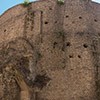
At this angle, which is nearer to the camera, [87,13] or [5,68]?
[5,68]

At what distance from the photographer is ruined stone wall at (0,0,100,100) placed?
56.9 feet

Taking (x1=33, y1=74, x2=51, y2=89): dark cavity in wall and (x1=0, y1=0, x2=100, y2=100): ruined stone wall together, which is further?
(x1=33, y1=74, x2=51, y2=89): dark cavity in wall

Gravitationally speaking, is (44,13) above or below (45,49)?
above

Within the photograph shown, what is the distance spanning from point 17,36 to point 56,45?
8.22ft

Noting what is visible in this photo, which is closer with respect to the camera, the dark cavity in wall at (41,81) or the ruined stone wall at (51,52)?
the ruined stone wall at (51,52)

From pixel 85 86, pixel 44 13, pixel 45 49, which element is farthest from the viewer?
pixel 44 13

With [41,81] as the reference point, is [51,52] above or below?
above

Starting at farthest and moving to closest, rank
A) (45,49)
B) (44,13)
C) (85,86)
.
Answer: (44,13) → (45,49) → (85,86)

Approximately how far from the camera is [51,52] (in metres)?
18.5

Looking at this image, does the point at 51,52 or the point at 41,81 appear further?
the point at 51,52

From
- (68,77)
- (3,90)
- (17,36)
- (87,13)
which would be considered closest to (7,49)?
(17,36)

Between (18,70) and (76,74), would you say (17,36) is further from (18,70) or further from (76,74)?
(76,74)

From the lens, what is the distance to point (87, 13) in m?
19.8

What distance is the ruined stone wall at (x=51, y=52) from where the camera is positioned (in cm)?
1734
